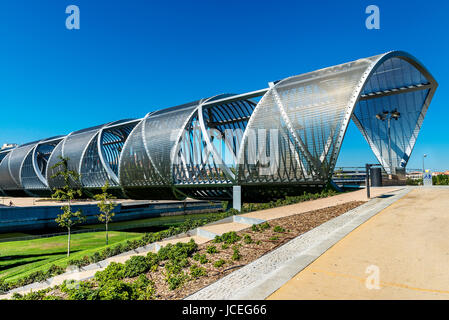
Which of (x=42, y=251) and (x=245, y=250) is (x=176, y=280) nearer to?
(x=245, y=250)

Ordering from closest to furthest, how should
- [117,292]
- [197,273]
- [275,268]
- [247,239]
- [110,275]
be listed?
[117,292]
[275,268]
[197,273]
[110,275]
[247,239]

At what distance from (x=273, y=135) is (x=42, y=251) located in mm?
A: 19845

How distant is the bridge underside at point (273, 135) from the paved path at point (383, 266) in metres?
13.6

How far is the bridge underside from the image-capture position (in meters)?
22.7

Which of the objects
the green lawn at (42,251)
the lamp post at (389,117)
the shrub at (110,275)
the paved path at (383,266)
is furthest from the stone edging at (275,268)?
the lamp post at (389,117)

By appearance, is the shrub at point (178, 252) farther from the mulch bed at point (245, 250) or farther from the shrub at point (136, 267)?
the shrub at point (136, 267)

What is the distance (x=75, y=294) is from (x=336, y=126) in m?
20.2

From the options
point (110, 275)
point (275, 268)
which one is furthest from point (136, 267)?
point (275, 268)

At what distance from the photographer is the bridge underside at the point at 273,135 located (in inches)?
894

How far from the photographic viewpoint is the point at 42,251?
20406mm

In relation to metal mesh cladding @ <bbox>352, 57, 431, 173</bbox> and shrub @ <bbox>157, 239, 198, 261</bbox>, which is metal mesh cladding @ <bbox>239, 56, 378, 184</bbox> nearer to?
metal mesh cladding @ <bbox>352, 57, 431, 173</bbox>

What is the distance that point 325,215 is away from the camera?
12.5m
